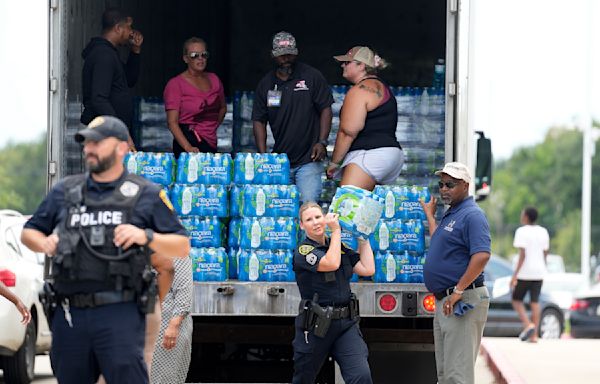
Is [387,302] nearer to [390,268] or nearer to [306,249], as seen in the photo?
[390,268]

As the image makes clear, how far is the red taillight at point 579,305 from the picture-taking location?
23.7 meters

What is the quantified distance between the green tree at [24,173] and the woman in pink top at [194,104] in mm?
64877

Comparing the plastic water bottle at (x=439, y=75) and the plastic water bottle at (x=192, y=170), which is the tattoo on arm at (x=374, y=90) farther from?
the plastic water bottle at (x=192, y=170)

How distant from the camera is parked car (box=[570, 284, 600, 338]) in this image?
929 inches

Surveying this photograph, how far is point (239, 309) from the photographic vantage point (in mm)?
9797

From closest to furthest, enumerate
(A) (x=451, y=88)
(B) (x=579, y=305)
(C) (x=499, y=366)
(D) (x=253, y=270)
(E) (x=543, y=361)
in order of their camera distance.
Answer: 1. (A) (x=451, y=88)
2. (D) (x=253, y=270)
3. (C) (x=499, y=366)
4. (E) (x=543, y=361)
5. (B) (x=579, y=305)

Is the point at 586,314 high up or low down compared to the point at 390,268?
down

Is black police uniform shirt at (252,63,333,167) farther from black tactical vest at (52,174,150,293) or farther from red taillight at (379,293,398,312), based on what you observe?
black tactical vest at (52,174,150,293)

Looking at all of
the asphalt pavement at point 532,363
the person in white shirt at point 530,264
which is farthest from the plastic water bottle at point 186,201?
the person in white shirt at point 530,264

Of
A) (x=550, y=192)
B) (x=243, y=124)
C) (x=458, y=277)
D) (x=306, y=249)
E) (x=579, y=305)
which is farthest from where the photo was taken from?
(x=550, y=192)

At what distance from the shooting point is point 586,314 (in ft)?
78.3

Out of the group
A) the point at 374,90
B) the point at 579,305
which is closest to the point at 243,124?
the point at 374,90

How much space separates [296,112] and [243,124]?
1.20m

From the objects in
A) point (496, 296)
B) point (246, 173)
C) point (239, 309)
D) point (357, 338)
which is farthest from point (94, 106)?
point (496, 296)
